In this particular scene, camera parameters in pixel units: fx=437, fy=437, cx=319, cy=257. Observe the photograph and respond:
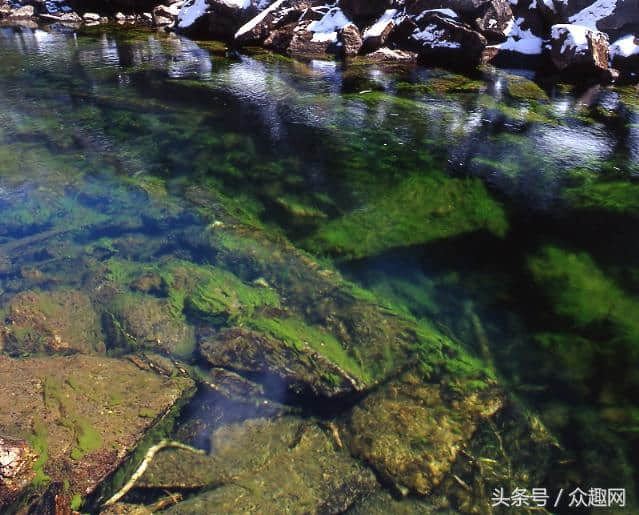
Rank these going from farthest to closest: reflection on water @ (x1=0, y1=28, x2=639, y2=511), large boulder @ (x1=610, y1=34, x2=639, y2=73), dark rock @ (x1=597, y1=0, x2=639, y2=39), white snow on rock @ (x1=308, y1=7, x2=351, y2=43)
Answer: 1. white snow on rock @ (x1=308, y1=7, x2=351, y2=43)
2. dark rock @ (x1=597, y1=0, x2=639, y2=39)
3. large boulder @ (x1=610, y1=34, x2=639, y2=73)
4. reflection on water @ (x1=0, y1=28, x2=639, y2=511)

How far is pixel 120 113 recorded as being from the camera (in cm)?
870

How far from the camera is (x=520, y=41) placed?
13.6 m

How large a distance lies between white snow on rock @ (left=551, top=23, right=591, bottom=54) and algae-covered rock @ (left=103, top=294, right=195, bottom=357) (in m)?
12.7

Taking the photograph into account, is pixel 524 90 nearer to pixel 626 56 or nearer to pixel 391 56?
pixel 626 56

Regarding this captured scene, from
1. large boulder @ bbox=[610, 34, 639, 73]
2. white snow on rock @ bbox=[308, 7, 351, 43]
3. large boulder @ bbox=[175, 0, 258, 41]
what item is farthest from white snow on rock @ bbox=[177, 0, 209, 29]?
large boulder @ bbox=[610, 34, 639, 73]

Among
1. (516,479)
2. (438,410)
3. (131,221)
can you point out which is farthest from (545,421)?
(131,221)

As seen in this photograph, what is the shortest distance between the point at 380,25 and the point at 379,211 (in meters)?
11.0

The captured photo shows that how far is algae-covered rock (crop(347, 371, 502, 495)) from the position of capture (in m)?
3.23

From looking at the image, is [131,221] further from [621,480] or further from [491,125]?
[491,125]

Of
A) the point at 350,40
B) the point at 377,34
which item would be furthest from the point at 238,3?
the point at 377,34

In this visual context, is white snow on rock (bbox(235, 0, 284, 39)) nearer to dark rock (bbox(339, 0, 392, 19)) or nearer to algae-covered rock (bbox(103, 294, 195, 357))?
dark rock (bbox(339, 0, 392, 19))

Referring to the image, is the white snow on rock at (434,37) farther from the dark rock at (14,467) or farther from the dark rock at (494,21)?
the dark rock at (14,467)

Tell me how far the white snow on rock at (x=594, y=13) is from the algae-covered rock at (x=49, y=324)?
16020 mm

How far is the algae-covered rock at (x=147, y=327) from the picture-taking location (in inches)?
164
